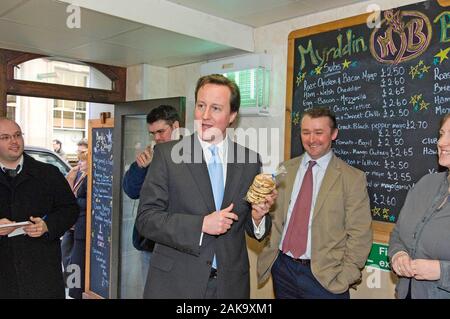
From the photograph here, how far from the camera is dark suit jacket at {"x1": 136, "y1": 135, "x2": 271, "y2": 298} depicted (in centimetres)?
139

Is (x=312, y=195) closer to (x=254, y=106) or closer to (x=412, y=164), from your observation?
(x=412, y=164)

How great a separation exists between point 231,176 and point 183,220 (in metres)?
0.27

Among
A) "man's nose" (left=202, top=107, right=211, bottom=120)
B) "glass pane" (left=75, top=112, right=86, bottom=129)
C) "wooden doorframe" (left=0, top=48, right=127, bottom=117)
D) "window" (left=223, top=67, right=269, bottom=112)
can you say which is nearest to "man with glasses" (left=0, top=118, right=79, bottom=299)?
"wooden doorframe" (left=0, top=48, right=127, bottom=117)

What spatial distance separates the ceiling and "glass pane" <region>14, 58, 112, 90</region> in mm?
220

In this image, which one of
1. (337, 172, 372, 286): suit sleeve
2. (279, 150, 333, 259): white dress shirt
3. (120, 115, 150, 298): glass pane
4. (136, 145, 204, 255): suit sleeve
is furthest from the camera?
(120, 115, 150, 298): glass pane

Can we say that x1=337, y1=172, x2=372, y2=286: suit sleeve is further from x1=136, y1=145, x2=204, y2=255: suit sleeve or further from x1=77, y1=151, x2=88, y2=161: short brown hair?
x1=77, y1=151, x2=88, y2=161: short brown hair

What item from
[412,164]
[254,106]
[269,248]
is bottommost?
[269,248]

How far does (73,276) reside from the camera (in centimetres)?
411

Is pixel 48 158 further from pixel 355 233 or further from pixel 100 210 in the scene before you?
pixel 355 233

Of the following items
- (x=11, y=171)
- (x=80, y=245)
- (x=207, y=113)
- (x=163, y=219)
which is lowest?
(x=80, y=245)

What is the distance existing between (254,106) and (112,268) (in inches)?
78.1

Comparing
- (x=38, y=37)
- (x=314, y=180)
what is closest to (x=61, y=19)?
(x=38, y=37)

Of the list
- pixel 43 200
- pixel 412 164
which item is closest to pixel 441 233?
pixel 412 164
